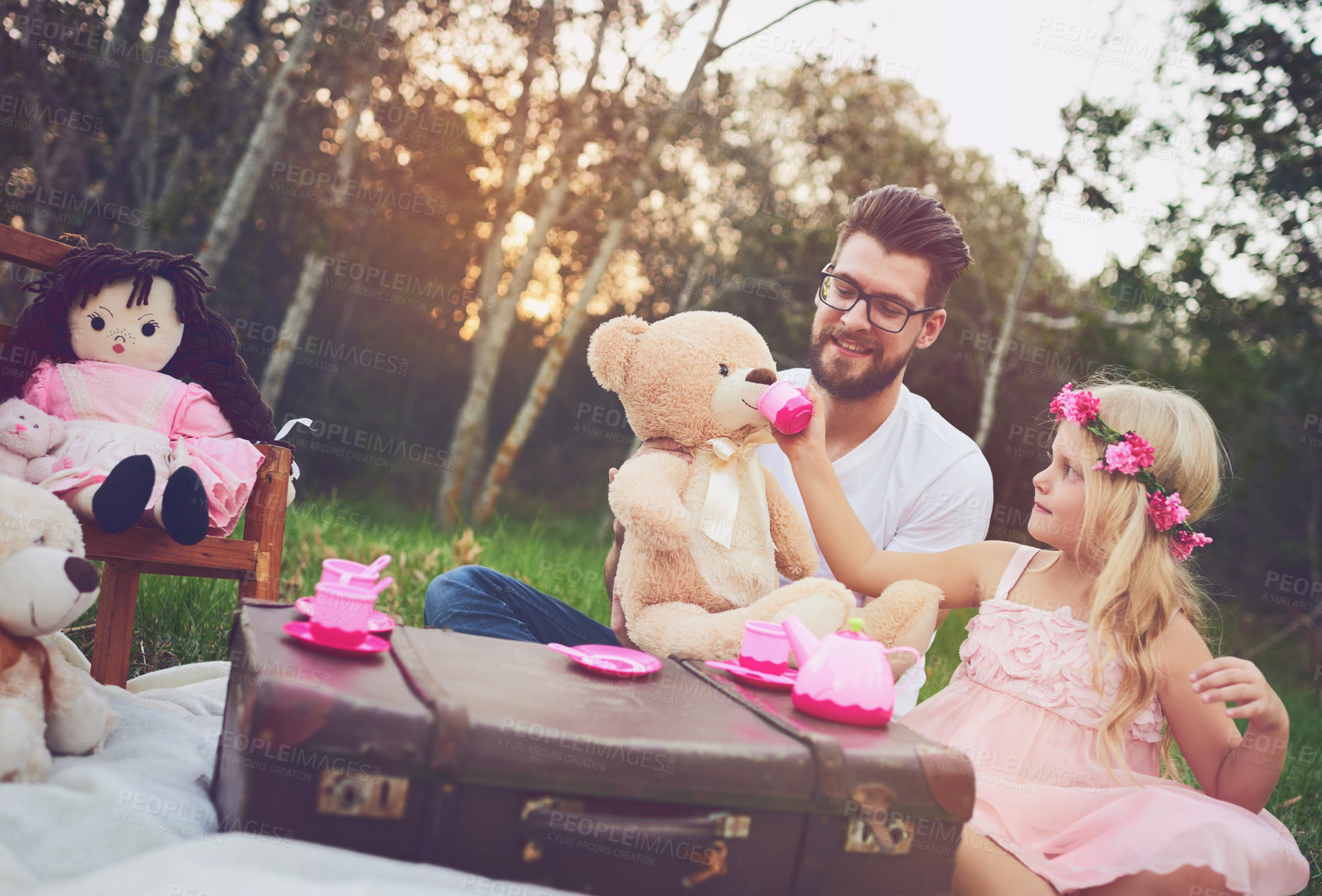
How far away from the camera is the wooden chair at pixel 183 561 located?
94.7 inches

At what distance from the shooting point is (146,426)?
2438 millimetres

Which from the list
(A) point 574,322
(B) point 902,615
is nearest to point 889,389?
(B) point 902,615

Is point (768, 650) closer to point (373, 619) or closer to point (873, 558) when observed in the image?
point (873, 558)

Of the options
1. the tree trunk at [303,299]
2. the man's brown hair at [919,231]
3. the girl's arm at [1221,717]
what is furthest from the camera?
the tree trunk at [303,299]

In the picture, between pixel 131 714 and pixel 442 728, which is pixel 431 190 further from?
pixel 442 728

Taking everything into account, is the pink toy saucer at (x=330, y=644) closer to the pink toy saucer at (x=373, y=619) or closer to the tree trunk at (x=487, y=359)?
the pink toy saucer at (x=373, y=619)

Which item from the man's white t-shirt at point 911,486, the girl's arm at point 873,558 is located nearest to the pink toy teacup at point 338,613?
the girl's arm at point 873,558

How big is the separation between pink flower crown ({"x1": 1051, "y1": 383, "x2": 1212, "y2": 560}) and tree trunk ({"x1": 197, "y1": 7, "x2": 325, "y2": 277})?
18.3 ft

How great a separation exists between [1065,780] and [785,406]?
3.30 feet

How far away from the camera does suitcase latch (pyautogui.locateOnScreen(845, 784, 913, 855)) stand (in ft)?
5.14

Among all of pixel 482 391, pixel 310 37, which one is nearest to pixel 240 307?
pixel 482 391

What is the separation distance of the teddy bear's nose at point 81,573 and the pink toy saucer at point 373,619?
35cm

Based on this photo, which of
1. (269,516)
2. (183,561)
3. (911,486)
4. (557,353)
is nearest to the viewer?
(183,561)

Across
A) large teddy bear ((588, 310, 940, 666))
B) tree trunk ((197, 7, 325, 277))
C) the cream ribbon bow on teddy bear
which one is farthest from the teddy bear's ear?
tree trunk ((197, 7, 325, 277))
